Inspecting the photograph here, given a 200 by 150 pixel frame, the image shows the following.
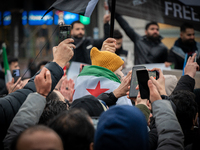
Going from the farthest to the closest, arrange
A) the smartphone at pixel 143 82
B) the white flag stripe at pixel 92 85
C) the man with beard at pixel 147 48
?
1. the man with beard at pixel 147 48
2. the white flag stripe at pixel 92 85
3. the smartphone at pixel 143 82

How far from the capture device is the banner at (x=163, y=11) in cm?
384

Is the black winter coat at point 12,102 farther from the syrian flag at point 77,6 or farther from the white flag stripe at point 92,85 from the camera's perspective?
the syrian flag at point 77,6

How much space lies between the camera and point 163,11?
408 centimetres

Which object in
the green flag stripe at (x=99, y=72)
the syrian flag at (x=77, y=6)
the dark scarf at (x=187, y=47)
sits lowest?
the green flag stripe at (x=99, y=72)

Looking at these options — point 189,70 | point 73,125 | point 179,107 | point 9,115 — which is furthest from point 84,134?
point 189,70

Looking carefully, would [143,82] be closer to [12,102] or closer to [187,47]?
[12,102]

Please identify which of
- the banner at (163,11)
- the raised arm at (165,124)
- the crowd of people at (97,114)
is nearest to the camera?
the crowd of people at (97,114)

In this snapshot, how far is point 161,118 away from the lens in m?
1.64

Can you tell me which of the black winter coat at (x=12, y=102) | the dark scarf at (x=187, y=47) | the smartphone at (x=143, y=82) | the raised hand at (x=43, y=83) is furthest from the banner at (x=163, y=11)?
the raised hand at (x=43, y=83)

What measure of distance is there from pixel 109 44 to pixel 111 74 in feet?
1.19

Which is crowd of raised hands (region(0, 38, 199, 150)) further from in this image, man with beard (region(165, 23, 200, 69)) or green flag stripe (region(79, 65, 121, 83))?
man with beard (region(165, 23, 200, 69))

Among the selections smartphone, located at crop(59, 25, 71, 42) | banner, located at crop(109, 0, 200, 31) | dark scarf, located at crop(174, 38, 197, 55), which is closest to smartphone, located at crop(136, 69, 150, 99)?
smartphone, located at crop(59, 25, 71, 42)

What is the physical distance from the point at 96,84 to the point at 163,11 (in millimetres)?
2219

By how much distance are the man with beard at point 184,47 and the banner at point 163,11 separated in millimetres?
154
